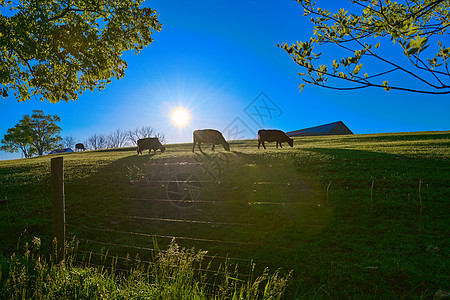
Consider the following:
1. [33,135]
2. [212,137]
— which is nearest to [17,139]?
[33,135]

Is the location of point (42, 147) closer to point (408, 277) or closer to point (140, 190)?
point (140, 190)

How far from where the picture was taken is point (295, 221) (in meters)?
7.32

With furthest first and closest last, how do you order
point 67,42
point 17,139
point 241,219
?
1. point 17,139
2. point 67,42
3. point 241,219

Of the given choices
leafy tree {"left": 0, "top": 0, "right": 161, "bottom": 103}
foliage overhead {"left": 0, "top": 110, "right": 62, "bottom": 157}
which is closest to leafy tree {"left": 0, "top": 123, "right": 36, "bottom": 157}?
foliage overhead {"left": 0, "top": 110, "right": 62, "bottom": 157}

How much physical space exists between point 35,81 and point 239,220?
15104 millimetres

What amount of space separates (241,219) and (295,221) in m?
1.60

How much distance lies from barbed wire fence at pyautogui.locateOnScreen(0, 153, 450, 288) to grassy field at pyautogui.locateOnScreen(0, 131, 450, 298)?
1.4 inches

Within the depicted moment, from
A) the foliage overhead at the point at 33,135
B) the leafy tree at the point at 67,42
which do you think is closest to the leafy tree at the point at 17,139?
the foliage overhead at the point at 33,135

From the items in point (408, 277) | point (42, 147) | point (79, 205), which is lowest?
point (408, 277)

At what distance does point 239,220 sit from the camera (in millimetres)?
7719

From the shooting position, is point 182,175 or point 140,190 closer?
point 140,190

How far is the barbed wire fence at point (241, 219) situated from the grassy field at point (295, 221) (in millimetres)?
35

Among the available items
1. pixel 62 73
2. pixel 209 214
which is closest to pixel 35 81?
pixel 62 73

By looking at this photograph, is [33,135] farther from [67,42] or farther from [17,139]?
[67,42]
